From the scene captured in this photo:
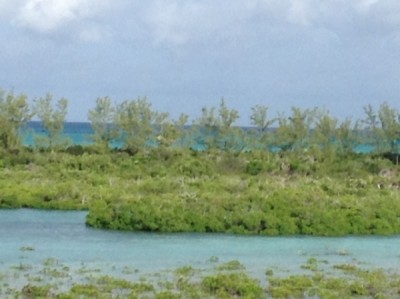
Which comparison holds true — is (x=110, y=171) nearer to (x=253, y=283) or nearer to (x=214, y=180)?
(x=214, y=180)

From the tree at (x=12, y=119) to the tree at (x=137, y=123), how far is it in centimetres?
740

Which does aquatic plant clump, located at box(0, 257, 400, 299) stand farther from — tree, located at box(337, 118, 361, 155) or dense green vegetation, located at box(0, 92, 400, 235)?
tree, located at box(337, 118, 361, 155)

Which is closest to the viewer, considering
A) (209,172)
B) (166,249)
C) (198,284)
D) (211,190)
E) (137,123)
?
(198,284)

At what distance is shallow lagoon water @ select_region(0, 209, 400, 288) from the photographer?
72.7 feet

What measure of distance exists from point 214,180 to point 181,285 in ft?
80.3

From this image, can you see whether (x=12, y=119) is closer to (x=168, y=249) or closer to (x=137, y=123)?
(x=137, y=123)

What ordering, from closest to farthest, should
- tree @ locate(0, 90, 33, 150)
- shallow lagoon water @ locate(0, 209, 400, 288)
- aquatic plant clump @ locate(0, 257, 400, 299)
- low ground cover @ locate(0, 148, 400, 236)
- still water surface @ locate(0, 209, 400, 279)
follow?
aquatic plant clump @ locate(0, 257, 400, 299)
shallow lagoon water @ locate(0, 209, 400, 288)
still water surface @ locate(0, 209, 400, 279)
low ground cover @ locate(0, 148, 400, 236)
tree @ locate(0, 90, 33, 150)

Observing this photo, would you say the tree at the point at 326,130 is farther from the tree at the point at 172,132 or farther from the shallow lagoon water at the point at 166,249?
the shallow lagoon water at the point at 166,249

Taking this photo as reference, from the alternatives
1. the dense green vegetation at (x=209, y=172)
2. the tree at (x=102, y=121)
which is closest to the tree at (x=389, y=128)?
the dense green vegetation at (x=209, y=172)

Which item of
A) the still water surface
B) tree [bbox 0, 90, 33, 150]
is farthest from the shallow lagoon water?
tree [bbox 0, 90, 33, 150]

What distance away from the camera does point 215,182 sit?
41.3m

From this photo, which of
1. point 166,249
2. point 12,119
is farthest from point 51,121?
point 166,249

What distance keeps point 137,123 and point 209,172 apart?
14.6 metres

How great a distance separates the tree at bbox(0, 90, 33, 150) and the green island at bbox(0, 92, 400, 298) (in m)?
0.08
